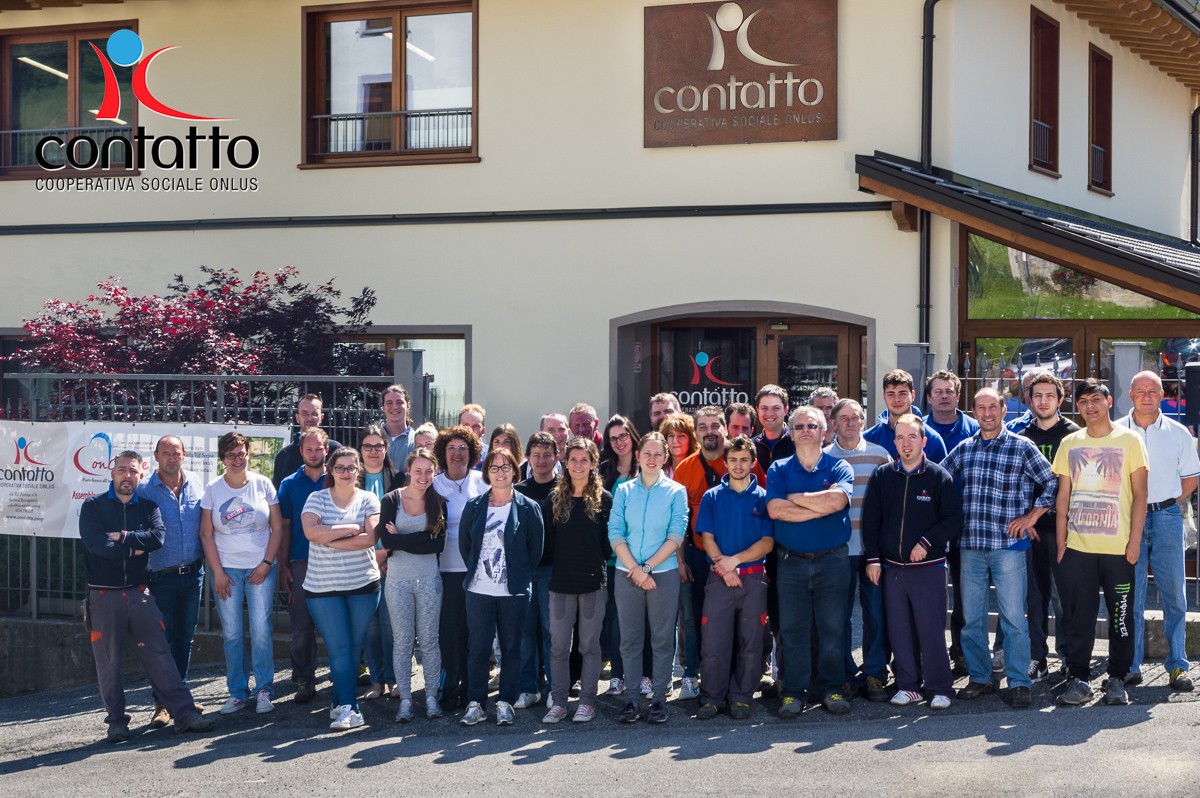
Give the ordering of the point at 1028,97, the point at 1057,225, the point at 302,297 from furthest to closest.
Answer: the point at 1028,97, the point at 302,297, the point at 1057,225

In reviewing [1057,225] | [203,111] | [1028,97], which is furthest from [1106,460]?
[203,111]

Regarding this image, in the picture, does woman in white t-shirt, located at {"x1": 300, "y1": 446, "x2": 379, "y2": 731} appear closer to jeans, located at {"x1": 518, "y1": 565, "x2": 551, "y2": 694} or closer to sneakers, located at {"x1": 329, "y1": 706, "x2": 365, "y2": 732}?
sneakers, located at {"x1": 329, "y1": 706, "x2": 365, "y2": 732}

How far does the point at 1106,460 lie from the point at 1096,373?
16.6 ft

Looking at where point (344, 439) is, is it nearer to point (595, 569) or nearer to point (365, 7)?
point (595, 569)

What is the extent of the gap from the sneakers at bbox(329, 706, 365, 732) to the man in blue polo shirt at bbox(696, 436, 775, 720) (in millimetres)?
2039

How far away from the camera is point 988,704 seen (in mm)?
8125

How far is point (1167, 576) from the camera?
27.6 feet

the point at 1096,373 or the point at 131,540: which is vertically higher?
the point at 1096,373

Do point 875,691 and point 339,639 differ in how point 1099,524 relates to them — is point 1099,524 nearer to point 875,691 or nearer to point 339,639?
point 875,691

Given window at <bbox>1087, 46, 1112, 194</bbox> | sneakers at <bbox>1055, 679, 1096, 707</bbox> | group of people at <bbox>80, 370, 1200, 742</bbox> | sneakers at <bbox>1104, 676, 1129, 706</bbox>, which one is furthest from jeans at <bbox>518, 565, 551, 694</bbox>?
window at <bbox>1087, 46, 1112, 194</bbox>

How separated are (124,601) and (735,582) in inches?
145

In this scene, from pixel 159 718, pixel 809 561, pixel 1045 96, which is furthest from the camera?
pixel 1045 96

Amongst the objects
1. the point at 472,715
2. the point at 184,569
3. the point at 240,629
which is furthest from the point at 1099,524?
the point at 184,569

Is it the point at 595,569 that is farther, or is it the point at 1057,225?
the point at 1057,225
